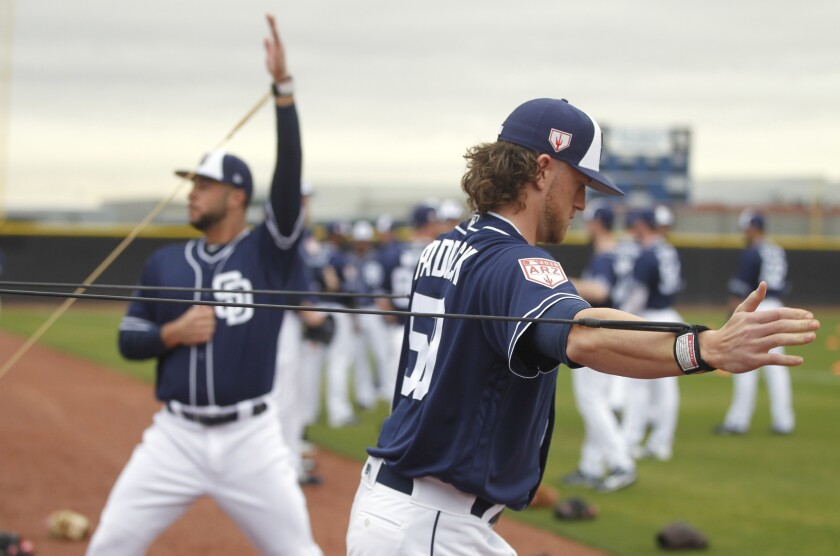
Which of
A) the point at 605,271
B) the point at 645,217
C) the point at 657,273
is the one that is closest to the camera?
the point at 605,271

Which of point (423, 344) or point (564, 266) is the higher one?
point (423, 344)

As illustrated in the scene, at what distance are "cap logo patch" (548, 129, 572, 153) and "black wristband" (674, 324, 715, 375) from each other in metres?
0.85

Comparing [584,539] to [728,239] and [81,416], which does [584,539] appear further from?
[728,239]

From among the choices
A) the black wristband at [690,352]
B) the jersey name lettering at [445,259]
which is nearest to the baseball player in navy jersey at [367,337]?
the jersey name lettering at [445,259]

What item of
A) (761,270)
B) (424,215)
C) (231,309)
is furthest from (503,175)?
(761,270)

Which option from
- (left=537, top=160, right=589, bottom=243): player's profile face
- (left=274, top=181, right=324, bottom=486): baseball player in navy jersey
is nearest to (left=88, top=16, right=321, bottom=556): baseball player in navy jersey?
(left=537, top=160, right=589, bottom=243): player's profile face

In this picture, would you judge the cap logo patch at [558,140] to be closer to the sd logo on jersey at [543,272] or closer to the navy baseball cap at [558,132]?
the navy baseball cap at [558,132]

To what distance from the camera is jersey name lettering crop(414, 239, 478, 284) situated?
131 inches

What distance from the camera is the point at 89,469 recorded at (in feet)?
34.3

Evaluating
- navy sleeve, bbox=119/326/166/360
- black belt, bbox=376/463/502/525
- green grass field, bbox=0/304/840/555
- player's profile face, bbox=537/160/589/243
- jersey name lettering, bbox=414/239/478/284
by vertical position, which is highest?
player's profile face, bbox=537/160/589/243

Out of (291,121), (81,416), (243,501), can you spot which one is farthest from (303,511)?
(81,416)

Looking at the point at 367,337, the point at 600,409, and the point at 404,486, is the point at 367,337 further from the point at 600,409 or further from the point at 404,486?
the point at 404,486

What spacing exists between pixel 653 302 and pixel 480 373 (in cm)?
797

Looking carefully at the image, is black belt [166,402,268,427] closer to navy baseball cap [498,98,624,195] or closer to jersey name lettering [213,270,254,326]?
jersey name lettering [213,270,254,326]
